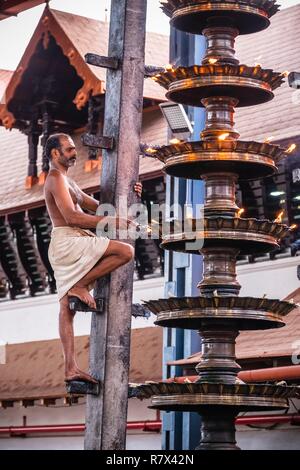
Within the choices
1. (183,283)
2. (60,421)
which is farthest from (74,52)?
(183,283)

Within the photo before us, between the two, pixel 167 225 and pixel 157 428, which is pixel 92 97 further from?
pixel 167 225

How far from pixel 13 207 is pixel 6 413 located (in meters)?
3.71

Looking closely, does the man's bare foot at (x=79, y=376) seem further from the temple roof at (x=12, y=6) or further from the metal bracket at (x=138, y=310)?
the temple roof at (x=12, y=6)

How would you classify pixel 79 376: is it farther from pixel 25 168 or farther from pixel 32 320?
pixel 25 168

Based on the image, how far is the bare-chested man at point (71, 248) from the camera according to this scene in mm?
10375

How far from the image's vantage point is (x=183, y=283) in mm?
17969

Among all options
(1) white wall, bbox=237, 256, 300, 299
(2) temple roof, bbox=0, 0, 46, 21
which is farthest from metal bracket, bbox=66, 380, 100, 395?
(2) temple roof, bbox=0, 0, 46, 21

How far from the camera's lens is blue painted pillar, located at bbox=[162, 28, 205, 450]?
57.5 feet

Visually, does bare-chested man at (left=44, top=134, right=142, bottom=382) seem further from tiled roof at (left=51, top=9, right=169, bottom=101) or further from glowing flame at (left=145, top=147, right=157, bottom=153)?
tiled roof at (left=51, top=9, right=169, bottom=101)

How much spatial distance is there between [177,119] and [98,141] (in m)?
6.29

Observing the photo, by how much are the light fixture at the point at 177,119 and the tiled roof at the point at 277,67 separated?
2.09 meters

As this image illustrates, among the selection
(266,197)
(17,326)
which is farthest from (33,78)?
(266,197)

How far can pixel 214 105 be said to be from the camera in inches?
432

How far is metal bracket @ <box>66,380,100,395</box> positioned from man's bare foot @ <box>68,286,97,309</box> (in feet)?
1.84
